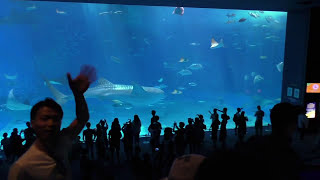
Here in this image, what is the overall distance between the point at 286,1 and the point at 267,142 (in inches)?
406

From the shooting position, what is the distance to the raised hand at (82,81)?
1.69 m

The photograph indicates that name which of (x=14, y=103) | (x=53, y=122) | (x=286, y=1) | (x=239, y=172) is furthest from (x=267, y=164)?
(x=14, y=103)

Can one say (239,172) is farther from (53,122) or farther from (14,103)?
(14,103)

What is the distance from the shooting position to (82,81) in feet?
5.58

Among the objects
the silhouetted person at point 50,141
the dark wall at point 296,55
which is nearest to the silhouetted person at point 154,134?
the silhouetted person at point 50,141

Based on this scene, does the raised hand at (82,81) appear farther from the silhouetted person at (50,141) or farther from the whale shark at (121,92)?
the whale shark at (121,92)

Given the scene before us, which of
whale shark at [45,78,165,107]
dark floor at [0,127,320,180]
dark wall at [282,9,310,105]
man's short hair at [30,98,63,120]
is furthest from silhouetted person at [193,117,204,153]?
whale shark at [45,78,165,107]

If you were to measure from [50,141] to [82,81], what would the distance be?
408mm

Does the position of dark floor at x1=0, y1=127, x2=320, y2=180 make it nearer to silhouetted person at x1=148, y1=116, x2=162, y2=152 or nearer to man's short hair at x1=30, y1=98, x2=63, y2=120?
silhouetted person at x1=148, y1=116, x2=162, y2=152

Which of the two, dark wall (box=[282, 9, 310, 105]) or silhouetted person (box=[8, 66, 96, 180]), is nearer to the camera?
silhouetted person (box=[8, 66, 96, 180])

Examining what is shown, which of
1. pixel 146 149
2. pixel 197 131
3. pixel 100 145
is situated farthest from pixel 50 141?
pixel 146 149

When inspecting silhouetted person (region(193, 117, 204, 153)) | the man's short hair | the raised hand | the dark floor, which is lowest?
the dark floor

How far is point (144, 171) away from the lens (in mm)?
5129

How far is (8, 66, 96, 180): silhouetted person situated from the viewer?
1.44m
